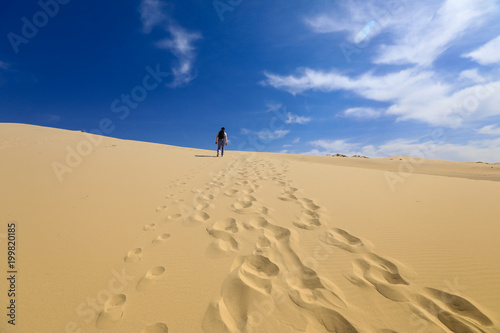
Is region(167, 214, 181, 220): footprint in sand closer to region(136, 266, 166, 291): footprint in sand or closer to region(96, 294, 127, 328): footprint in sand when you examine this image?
region(136, 266, 166, 291): footprint in sand

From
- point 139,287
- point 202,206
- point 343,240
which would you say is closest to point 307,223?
point 343,240

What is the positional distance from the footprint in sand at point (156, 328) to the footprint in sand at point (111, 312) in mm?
314

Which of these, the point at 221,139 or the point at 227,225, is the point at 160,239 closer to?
the point at 227,225

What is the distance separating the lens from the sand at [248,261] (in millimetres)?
1682

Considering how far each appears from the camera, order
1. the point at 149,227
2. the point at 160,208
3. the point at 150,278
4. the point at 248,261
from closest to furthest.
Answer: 1. the point at 150,278
2. the point at 248,261
3. the point at 149,227
4. the point at 160,208

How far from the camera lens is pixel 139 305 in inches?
71.0

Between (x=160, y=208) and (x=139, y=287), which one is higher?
(x=160, y=208)

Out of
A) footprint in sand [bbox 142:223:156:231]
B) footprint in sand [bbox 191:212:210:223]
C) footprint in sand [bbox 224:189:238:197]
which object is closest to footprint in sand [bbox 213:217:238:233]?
footprint in sand [bbox 191:212:210:223]

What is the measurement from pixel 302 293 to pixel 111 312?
181 cm

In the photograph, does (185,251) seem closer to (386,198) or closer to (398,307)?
(398,307)

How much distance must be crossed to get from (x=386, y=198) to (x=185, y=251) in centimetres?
456

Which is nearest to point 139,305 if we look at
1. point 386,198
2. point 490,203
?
point 386,198

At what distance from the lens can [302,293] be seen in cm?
192

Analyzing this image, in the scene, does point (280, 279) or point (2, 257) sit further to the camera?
point (2, 257)
